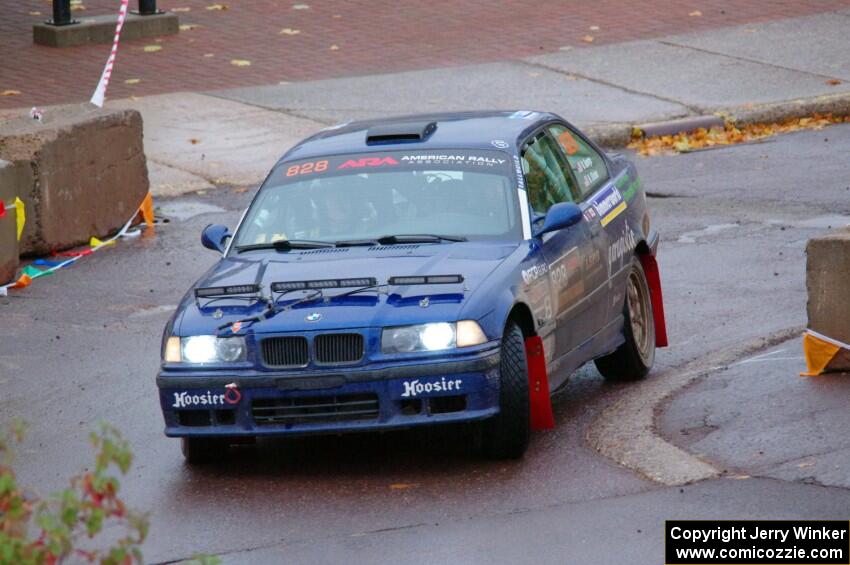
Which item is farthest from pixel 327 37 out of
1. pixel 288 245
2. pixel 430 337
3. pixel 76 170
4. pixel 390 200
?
pixel 430 337

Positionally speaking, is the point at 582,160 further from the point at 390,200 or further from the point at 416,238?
the point at 416,238

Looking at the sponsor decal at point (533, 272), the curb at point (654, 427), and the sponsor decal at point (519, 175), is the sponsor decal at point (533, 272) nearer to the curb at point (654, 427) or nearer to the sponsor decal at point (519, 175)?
the sponsor decal at point (519, 175)

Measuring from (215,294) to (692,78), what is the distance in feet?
40.3

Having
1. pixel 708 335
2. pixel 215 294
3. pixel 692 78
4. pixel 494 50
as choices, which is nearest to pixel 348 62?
pixel 494 50

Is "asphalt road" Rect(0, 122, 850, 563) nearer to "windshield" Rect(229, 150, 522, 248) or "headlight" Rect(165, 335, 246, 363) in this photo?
"headlight" Rect(165, 335, 246, 363)

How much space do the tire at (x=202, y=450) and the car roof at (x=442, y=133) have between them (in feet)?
6.25

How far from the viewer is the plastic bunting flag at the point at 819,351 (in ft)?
29.0

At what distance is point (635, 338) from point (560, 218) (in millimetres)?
1406

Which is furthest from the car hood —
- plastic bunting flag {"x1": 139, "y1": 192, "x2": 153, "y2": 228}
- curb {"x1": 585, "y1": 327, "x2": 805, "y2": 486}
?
plastic bunting flag {"x1": 139, "y1": 192, "x2": 153, "y2": 228}

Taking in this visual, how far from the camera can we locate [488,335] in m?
7.62

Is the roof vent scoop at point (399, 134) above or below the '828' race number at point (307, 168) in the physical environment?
above

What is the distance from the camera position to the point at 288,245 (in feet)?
28.5

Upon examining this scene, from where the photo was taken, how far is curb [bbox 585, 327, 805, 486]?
7.60 meters

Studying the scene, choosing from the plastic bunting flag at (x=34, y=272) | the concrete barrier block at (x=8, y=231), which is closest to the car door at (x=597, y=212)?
the concrete barrier block at (x=8, y=231)
